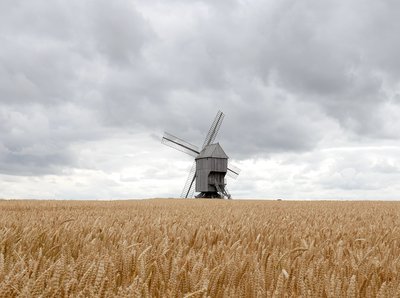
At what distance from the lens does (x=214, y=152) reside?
4306 centimetres

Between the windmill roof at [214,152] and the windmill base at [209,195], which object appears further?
the windmill base at [209,195]

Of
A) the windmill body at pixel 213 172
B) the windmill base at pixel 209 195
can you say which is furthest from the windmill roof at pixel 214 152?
the windmill base at pixel 209 195

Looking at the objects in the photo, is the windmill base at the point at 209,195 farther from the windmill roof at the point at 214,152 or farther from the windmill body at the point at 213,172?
the windmill roof at the point at 214,152

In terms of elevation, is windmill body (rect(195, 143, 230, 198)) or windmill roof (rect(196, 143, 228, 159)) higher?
windmill roof (rect(196, 143, 228, 159))

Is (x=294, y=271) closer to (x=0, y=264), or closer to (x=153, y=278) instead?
(x=153, y=278)

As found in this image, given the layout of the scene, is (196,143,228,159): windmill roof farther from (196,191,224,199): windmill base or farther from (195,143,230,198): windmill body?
(196,191,224,199): windmill base

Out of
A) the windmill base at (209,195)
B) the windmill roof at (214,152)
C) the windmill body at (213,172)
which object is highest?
the windmill roof at (214,152)

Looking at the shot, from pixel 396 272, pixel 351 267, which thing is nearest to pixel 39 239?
pixel 351 267

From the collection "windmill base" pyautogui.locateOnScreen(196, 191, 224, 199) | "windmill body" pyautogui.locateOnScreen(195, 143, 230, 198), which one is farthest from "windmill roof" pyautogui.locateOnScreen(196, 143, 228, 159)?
"windmill base" pyautogui.locateOnScreen(196, 191, 224, 199)

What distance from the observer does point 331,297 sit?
1.50 m

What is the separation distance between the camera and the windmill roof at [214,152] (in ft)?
141

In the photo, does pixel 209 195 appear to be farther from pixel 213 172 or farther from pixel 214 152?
pixel 214 152

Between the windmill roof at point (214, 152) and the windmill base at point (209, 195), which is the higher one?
the windmill roof at point (214, 152)

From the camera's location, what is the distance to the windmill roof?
42.9m
